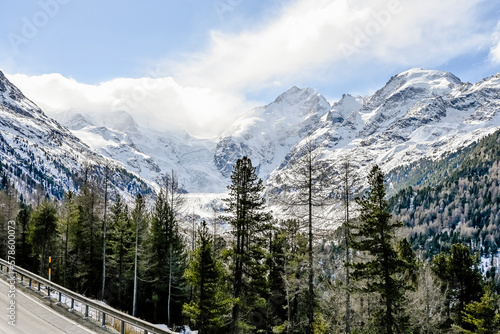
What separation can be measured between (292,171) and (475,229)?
623 feet

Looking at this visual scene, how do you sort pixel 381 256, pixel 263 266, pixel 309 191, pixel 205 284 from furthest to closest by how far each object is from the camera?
pixel 205 284 → pixel 263 266 → pixel 309 191 → pixel 381 256

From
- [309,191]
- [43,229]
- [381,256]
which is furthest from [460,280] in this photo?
[43,229]

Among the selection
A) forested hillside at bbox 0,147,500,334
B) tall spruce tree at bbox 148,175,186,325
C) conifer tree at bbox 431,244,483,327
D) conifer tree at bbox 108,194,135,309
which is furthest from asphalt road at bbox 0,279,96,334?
conifer tree at bbox 431,244,483,327

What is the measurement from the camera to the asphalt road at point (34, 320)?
48.1ft

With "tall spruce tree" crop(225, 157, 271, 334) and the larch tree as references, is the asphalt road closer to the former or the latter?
"tall spruce tree" crop(225, 157, 271, 334)

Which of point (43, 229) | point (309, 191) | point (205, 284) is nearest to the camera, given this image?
point (309, 191)

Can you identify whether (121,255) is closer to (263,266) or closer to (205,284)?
(205,284)

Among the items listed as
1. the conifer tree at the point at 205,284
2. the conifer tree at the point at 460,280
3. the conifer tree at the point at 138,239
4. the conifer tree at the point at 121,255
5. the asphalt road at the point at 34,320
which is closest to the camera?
the asphalt road at the point at 34,320

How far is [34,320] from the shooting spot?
15.9 metres

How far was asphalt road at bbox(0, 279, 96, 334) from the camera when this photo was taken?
14.6m

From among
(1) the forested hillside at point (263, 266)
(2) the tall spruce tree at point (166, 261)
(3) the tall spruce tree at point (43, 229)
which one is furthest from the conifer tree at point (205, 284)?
(3) the tall spruce tree at point (43, 229)

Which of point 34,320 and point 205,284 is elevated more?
point 34,320

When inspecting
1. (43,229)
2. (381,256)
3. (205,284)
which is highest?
(381,256)

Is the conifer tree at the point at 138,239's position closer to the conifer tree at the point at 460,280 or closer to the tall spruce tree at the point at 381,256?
the tall spruce tree at the point at 381,256
